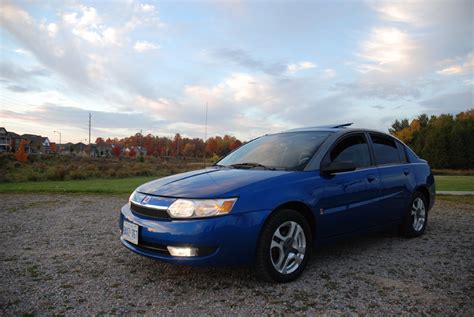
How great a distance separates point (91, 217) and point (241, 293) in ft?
16.5

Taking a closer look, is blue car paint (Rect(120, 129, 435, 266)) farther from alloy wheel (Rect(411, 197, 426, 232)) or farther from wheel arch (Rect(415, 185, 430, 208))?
wheel arch (Rect(415, 185, 430, 208))

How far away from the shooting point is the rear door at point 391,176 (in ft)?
14.7

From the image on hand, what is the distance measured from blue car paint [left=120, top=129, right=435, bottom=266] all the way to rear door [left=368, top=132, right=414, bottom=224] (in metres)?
0.01

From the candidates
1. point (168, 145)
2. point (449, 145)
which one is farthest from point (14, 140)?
point (449, 145)

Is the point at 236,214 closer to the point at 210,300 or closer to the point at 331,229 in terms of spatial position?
the point at 210,300

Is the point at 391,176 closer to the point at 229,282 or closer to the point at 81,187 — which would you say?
the point at 229,282

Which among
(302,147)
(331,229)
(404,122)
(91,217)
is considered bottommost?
(91,217)

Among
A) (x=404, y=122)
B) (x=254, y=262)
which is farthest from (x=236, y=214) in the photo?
(x=404, y=122)

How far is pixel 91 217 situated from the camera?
7094 mm

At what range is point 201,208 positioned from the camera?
3.03 metres

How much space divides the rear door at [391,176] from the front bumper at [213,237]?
2.10 m

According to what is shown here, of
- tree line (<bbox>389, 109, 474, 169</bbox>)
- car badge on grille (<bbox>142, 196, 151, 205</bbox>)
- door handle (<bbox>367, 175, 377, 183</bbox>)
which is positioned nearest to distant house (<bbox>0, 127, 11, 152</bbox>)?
tree line (<bbox>389, 109, 474, 169</bbox>)

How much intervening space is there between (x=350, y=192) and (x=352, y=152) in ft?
2.02

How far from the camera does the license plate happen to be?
329 cm
